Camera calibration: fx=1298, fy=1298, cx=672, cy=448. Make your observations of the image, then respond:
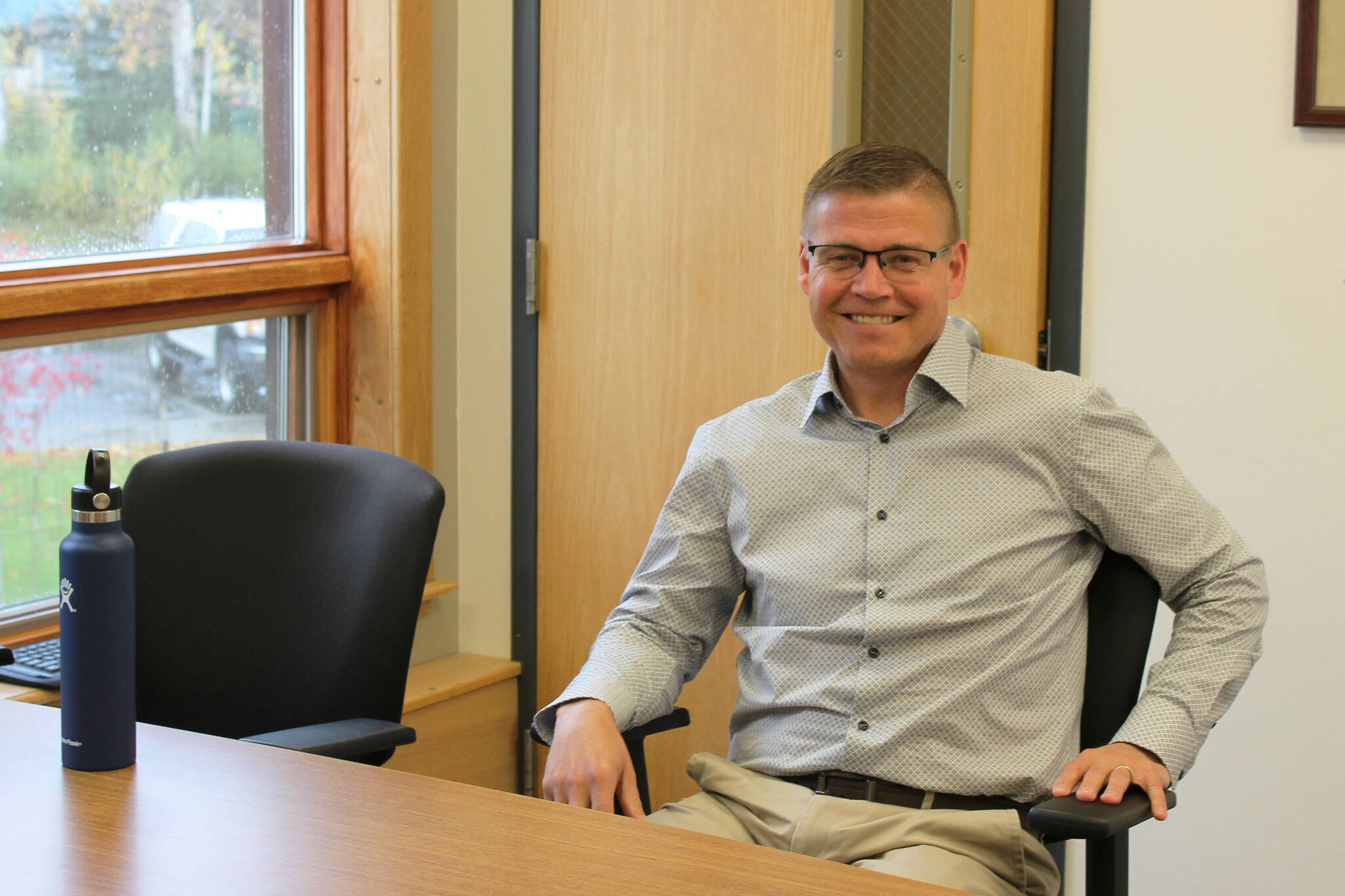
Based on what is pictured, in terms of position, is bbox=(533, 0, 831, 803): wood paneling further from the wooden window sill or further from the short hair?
the short hair

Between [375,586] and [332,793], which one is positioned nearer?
[332,793]

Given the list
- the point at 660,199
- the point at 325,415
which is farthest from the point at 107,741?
the point at 660,199

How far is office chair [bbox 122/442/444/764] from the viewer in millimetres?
1667

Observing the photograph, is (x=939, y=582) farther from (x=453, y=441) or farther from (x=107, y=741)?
(x=453, y=441)

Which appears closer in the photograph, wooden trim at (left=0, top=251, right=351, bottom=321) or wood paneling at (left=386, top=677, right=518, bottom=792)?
wooden trim at (left=0, top=251, right=351, bottom=321)

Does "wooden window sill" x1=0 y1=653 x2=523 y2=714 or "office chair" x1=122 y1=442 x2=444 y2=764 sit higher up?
"office chair" x1=122 y1=442 x2=444 y2=764

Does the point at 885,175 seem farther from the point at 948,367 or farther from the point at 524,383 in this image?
the point at 524,383

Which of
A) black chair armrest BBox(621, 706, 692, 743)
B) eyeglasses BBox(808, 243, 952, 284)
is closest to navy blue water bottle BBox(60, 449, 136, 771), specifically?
black chair armrest BBox(621, 706, 692, 743)

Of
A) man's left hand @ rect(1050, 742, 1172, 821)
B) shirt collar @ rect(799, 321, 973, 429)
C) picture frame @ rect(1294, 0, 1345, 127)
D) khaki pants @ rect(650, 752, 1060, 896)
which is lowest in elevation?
khaki pants @ rect(650, 752, 1060, 896)

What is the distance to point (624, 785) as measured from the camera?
143 centimetres

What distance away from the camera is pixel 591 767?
141 centimetres

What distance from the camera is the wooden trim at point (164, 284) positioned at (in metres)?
2.00

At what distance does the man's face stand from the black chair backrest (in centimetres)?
37

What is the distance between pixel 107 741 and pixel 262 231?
5.12 ft
